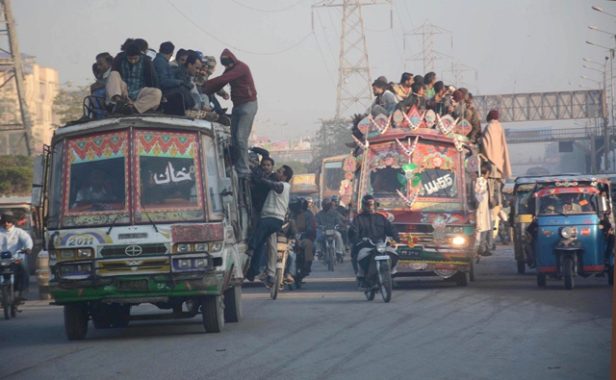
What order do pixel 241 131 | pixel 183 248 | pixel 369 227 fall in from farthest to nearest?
pixel 369 227 → pixel 241 131 → pixel 183 248

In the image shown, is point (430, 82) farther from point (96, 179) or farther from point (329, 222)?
point (96, 179)

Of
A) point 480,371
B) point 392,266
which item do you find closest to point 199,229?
point 480,371

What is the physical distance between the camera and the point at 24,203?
28.8 m

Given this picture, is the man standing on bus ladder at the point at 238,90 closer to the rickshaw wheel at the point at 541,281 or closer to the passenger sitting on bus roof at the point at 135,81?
the passenger sitting on bus roof at the point at 135,81

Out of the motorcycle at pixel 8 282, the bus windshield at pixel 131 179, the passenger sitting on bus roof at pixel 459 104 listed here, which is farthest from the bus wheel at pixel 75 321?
the passenger sitting on bus roof at pixel 459 104

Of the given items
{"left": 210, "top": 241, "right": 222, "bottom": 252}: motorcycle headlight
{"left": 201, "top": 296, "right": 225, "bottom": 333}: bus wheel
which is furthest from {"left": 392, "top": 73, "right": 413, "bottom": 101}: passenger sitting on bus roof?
{"left": 210, "top": 241, "right": 222, "bottom": 252}: motorcycle headlight

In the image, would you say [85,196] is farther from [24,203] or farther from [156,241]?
[24,203]

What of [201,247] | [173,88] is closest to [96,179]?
[201,247]

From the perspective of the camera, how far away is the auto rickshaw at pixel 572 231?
2019 centimetres

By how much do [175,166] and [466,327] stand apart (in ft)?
13.5

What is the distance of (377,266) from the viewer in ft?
61.6

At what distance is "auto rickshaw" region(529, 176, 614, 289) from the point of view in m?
20.2

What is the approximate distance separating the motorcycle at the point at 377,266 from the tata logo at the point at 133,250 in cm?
596

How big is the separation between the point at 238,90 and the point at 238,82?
118 mm
